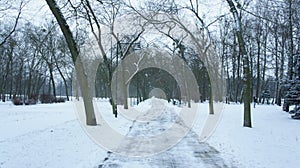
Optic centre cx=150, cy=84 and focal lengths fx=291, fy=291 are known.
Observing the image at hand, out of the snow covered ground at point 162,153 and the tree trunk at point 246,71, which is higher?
the tree trunk at point 246,71

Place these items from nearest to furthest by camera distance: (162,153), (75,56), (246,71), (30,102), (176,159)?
(176,159)
(162,153)
(75,56)
(246,71)
(30,102)

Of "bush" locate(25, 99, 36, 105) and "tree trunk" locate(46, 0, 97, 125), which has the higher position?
"tree trunk" locate(46, 0, 97, 125)

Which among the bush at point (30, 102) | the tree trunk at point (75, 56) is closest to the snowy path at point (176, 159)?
the tree trunk at point (75, 56)

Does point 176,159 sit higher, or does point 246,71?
point 246,71

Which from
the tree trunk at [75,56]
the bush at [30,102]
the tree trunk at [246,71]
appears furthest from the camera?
the bush at [30,102]

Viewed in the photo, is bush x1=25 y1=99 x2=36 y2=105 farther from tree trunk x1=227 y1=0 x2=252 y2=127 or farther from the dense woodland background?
tree trunk x1=227 y1=0 x2=252 y2=127

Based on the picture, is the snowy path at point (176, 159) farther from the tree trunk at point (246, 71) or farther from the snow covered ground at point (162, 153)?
the tree trunk at point (246, 71)

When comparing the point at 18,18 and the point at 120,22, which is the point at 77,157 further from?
the point at 18,18

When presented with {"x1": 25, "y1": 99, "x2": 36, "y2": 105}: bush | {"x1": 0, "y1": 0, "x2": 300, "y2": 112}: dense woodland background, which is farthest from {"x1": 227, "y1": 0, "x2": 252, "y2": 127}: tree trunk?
{"x1": 25, "y1": 99, "x2": 36, "y2": 105}: bush

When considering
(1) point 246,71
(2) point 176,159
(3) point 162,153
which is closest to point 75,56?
(3) point 162,153

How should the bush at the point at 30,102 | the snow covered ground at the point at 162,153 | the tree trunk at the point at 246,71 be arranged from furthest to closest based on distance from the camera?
the bush at the point at 30,102 < the tree trunk at the point at 246,71 < the snow covered ground at the point at 162,153

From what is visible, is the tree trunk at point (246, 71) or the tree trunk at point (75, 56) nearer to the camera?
the tree trunk at point (75, 56)

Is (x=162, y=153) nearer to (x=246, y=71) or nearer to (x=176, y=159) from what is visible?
(x=176, y=159)

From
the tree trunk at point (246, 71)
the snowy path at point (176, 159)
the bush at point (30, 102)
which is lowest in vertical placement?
the snowy path at point (176, 159)
